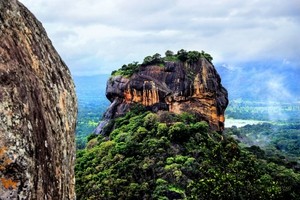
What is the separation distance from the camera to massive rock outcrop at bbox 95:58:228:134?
50.8 metres

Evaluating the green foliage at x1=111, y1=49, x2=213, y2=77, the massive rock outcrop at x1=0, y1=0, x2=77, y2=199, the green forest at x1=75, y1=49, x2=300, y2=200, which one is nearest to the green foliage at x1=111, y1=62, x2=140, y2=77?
the green foliage at x1=111, y1=49, x2=213, y2=77

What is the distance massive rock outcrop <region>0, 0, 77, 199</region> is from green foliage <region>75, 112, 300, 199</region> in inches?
751

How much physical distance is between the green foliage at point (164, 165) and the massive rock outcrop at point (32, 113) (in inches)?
751

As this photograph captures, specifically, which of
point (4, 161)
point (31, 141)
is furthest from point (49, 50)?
point (4, 161)

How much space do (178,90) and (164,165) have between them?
15.5 meters

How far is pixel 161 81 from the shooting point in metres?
51.8

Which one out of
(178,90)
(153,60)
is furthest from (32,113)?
(153,60)

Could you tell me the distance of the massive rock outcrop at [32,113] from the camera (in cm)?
503

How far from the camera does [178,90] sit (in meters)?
50.9

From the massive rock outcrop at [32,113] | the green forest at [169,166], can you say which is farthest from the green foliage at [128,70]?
the massive rock outcrop at [32,113]

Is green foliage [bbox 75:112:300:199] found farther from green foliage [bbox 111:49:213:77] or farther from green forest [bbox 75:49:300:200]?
green foliage [bbox 111:49:213:77]

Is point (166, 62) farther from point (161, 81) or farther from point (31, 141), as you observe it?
point (31, 141)

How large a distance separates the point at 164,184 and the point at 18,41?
29.0m

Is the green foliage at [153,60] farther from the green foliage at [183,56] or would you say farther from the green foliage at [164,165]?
the green foliage at [164,165]
